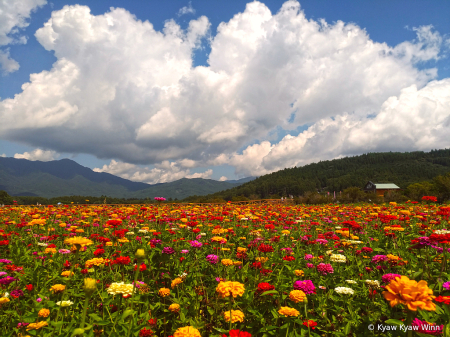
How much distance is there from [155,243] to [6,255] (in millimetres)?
3308

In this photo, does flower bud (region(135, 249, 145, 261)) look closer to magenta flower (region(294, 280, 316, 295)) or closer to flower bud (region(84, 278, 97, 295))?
flower bud (region(84, 278, 97, 295))

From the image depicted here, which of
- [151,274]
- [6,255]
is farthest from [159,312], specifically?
[6,255]

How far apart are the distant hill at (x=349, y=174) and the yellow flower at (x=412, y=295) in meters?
75.6

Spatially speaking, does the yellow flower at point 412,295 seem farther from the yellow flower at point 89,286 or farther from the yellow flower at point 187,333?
the yellow flower at point 89,286

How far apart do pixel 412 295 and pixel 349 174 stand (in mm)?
142645

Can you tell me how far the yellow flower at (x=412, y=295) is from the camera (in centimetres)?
134

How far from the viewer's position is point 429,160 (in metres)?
142

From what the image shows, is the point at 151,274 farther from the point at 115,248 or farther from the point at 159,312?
the point at 115,248

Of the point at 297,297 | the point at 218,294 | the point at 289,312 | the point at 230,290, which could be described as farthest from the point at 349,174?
the point at 230,290

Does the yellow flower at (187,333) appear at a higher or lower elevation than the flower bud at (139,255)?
lower

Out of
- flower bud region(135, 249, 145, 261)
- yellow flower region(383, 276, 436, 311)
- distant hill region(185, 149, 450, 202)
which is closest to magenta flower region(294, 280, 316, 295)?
yellow flower region(383, 276, 436, 311)

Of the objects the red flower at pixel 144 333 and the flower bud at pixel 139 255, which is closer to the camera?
the flower bud at pixel 139 255

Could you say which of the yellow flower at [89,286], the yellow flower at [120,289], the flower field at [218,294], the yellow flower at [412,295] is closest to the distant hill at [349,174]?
the flower field at [218,294]

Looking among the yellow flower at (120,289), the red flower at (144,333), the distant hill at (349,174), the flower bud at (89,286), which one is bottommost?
the red flower at (144,333)
